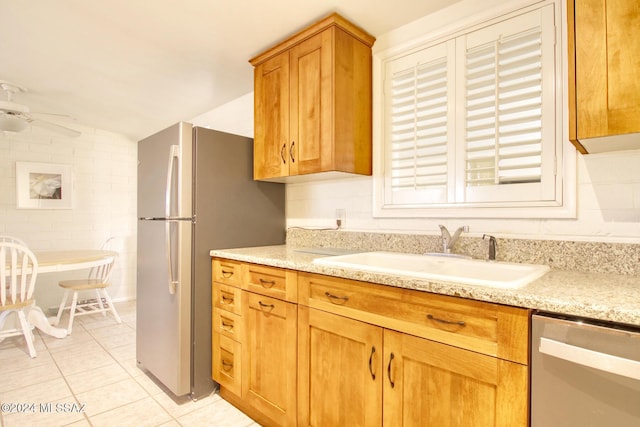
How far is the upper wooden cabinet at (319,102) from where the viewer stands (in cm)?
185

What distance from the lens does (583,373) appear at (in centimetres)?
84

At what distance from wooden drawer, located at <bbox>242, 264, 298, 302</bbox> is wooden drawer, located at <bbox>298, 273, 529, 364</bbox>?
15cm

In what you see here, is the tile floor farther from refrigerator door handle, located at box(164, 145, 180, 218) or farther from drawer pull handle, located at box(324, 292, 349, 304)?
refrigerator door handle, located at box(164, 145, 180, 218)

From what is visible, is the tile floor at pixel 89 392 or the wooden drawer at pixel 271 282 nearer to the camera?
the wooden drawer at pixel 271 282

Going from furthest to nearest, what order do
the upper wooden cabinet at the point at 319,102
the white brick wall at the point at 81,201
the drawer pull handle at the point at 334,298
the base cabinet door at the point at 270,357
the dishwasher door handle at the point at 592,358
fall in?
the white brick wall at the point at 81,201 < the upper wooden cabinet at the point at 319,102 < the base cabinet door at the point at 270,357 < the drawer pull handle at the point at 334,298 < the dishwasher door handle at the point at 592,358

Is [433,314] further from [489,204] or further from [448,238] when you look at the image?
[489,204]

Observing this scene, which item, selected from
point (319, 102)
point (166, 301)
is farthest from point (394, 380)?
point (166, 301)

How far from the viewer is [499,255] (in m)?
1.56

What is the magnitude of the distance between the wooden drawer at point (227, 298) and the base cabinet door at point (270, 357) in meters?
0.06

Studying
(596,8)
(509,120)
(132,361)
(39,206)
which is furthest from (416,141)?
(39,206)

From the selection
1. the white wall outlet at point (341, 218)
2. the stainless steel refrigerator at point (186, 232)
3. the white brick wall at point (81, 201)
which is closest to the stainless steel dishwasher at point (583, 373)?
the white wall outlet at point (341, 218)

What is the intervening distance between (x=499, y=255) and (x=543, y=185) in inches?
14.3

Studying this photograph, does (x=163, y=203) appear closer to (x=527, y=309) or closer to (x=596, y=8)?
(x=527, y=309)

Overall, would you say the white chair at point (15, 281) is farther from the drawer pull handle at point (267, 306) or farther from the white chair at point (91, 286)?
the drawer pull handle at point (267, 306)
